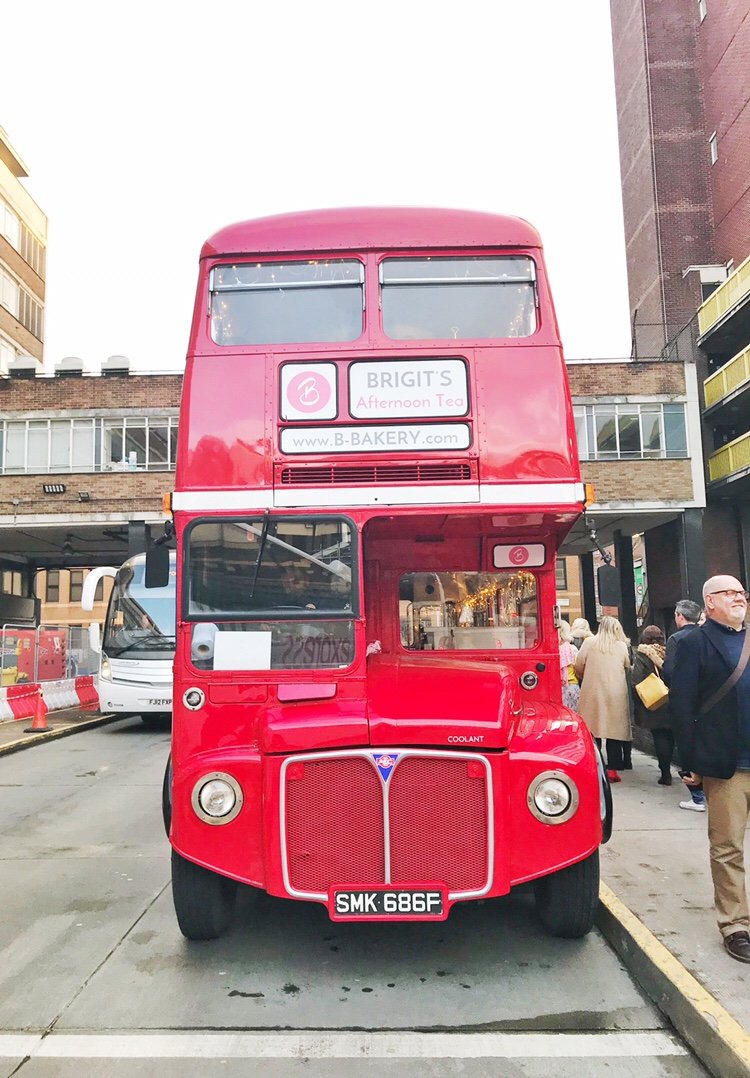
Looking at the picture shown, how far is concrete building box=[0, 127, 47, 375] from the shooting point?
38938 mm

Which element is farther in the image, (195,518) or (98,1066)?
(195,518)

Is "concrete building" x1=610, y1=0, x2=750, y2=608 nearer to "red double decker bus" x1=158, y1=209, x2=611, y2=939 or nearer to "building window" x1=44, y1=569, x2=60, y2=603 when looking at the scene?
"red double decker bus" x1=158, y1=209, x2=611, y2=939

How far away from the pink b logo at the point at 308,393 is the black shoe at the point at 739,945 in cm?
350

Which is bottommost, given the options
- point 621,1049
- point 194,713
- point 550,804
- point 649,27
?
point 621,1049

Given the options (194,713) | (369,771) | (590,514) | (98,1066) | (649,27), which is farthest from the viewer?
(649,27)

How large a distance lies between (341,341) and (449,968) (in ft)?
11.6

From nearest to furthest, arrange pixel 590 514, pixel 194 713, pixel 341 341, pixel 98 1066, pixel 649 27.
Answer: pixel 98 1066, pixel 194 713, pixel 341 341, pixel 590 514, pixel 649 27

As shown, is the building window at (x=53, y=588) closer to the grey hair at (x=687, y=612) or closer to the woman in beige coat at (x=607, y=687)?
the woman in beige coat at (x=607, y=687)

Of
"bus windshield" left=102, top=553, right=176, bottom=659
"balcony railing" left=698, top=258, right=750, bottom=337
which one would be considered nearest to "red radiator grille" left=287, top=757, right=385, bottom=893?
"bus windshield" left=102, top=553, right=176, bottom=659

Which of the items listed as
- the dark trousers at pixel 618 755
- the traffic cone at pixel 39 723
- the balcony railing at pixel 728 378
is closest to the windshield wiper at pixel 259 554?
the dark trousers at pixel 618 755

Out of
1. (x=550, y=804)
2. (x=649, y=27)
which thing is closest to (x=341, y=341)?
(x=550, y=804)

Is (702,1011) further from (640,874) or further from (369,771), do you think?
(640,874)

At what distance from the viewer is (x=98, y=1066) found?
3486mm

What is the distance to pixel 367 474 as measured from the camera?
508 centimetres
